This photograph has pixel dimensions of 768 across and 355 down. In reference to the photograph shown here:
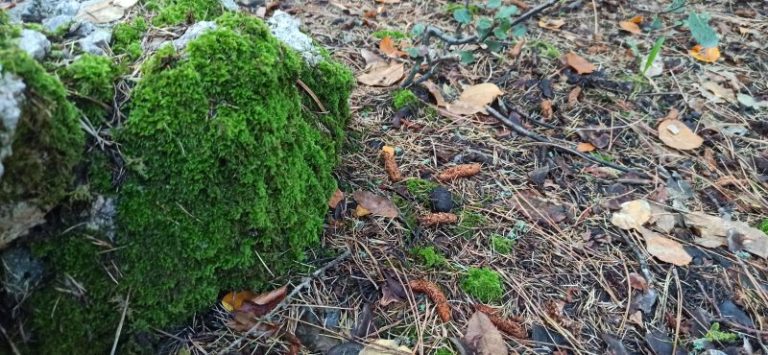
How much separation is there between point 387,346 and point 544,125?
1.54 metres

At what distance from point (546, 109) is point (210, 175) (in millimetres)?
1884

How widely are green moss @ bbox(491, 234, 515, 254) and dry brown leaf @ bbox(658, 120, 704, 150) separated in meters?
1.17

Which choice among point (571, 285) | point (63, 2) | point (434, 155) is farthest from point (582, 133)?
point (63, 2)

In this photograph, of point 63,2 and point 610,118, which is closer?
point 63,2

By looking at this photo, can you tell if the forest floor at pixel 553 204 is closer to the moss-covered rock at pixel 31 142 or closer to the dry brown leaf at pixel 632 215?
the dry brown leaf at pixel 632 215

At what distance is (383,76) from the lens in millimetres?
2938

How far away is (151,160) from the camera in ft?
5.09

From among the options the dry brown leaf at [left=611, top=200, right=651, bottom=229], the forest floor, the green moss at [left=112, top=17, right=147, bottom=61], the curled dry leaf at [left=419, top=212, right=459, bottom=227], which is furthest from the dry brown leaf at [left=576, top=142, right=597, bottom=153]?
the green moss at [left=112, top=17, right=147, bottom=61]

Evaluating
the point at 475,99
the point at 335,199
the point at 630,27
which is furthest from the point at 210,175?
the point at 630,27

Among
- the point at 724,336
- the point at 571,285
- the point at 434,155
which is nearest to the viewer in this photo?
the point at 724,336

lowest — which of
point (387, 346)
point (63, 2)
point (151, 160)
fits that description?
point (387, 346)

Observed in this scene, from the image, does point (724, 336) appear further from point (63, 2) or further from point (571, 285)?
point (63, 2)

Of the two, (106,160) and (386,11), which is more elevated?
(106,160)

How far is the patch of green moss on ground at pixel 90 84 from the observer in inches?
59.1
